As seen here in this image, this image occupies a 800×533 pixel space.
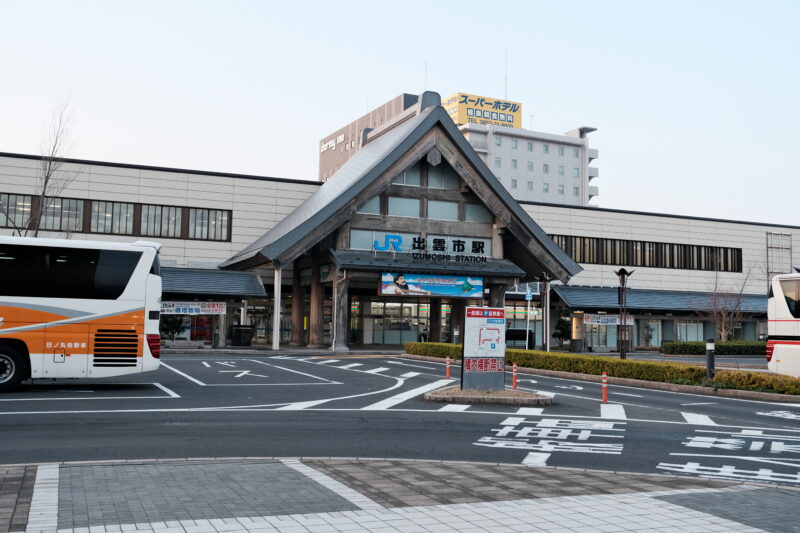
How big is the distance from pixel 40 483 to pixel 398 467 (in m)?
4.03

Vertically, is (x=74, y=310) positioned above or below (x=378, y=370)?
above

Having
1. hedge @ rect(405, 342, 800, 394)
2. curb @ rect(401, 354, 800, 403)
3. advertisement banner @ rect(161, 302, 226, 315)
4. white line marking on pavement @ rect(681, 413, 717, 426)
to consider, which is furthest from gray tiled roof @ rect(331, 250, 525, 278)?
white line marking on pavement @ rect(681, 413, 717, 426)

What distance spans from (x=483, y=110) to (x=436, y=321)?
2976 inches

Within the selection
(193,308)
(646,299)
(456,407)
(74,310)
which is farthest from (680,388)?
(646,299)

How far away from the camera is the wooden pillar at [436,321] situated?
46688mm

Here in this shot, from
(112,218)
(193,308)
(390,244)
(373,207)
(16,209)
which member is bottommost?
(193,308)

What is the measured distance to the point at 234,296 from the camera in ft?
131

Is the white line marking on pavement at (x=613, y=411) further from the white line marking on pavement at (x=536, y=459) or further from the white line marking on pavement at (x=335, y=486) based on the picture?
the white line marking on pavement at (x=335, y=486)

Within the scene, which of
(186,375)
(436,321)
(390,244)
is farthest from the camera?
(436,321)

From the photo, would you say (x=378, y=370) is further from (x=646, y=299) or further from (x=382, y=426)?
(x=646, y=299)

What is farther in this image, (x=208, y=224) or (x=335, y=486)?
(x=208, y=224)

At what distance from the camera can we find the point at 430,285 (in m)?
40.6

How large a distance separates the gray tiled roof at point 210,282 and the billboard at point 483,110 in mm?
76515

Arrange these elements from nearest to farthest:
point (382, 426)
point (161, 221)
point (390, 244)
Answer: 1. point (382, 426)
2. point (390, 244)
3. point (161, 221)
